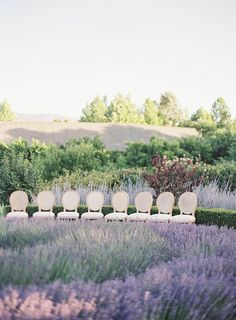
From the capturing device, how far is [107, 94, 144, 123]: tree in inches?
1673

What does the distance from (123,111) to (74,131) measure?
1819 centimetres

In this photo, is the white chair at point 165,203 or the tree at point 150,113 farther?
the tree at point 150,113

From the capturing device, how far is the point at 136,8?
17.8m

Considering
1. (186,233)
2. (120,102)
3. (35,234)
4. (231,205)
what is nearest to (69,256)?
(35,234)

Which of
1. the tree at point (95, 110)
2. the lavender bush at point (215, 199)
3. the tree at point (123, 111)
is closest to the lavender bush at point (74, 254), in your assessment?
the lavender bush at point (215, 199)

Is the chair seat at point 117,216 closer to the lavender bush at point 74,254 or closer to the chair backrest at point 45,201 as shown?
the chair backrest at point 45,201

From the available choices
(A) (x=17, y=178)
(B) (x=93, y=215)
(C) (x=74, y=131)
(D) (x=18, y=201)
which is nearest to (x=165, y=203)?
(B) (x=93, y=215)

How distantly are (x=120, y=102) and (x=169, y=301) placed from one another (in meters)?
40.5

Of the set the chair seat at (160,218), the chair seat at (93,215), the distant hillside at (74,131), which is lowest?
the chair seat at (93,215)

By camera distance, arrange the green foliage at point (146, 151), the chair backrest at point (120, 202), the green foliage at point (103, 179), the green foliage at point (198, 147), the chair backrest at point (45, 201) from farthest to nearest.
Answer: the green foliage at point (198, 147)
the green foliage at point (146, 151)
the green foliage at point (103, 179)
the chair backrest at point (45, 201)
the chair backrest at point (120, 202)

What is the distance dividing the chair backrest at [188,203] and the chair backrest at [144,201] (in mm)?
511

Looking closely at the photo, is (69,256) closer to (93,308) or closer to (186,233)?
(93,308)

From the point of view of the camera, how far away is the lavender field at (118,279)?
3.03 meters

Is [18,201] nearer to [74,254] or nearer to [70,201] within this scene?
[70,201]
